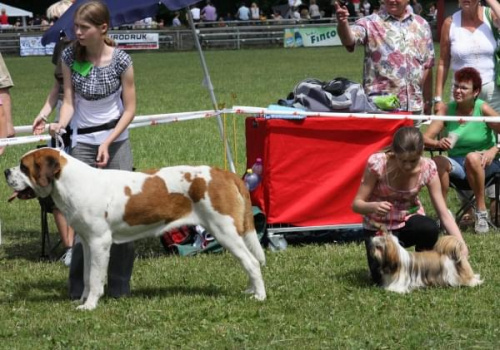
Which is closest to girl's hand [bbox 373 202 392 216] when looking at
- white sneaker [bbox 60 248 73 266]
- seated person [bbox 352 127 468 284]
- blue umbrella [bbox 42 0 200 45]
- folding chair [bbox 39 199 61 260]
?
seated person [bbox 352 127 468 284]

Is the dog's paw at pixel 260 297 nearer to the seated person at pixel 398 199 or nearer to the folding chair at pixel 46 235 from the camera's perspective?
the seated person at pixel 398 199

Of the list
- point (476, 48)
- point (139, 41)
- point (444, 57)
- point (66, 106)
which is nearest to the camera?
point (66, 106)

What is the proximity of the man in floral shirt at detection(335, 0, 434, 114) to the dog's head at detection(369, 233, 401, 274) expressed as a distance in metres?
2.18

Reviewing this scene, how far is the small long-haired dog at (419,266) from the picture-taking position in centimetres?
628

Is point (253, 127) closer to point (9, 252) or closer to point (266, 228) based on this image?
point (266, 228)

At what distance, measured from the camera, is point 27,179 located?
19.2 feet

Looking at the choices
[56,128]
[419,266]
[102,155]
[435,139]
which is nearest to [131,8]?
[56,128]

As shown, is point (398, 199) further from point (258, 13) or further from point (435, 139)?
point (258, 13)

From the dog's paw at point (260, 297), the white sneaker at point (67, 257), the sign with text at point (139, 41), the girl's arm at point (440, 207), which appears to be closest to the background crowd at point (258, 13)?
the sign with text at point (139, 41)

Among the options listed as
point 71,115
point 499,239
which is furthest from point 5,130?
point 499,239

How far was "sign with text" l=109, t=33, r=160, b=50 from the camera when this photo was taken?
38.8 metres

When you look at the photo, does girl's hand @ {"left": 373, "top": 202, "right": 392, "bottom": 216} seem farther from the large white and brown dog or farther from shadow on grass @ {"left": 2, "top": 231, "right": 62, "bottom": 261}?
shadow on grass @ {"left": 2, "top": 231, "right": 62, "bottom": 261}

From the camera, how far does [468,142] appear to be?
8383 millimetres

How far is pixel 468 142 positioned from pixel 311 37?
107 feet
